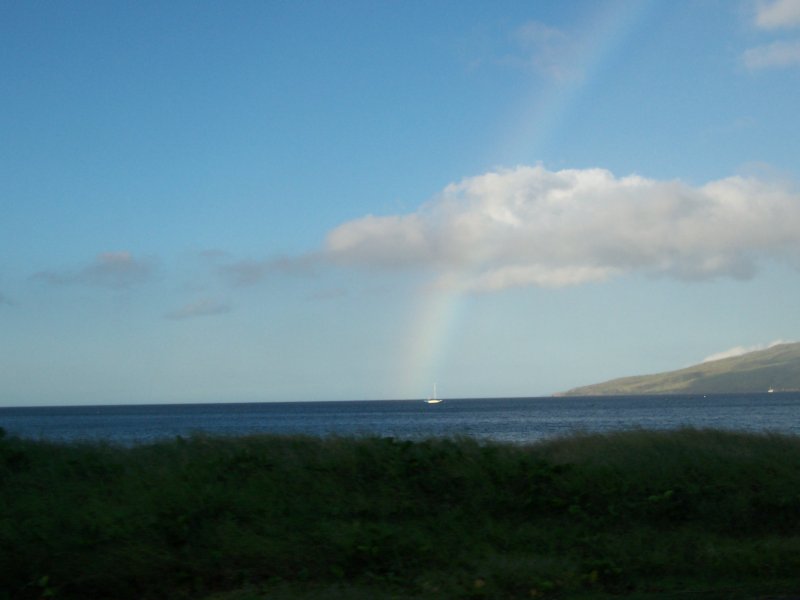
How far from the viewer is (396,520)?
455 inches

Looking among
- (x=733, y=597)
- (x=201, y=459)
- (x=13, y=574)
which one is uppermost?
(x=201, y=459)

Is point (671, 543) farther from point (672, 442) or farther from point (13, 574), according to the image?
point (13, 574)

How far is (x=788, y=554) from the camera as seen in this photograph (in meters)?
10.4

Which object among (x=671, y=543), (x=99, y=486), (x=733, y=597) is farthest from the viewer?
(x=99, y=486)

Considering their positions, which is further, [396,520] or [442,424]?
[442,424]

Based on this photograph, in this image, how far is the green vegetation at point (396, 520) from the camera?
30.7 ft

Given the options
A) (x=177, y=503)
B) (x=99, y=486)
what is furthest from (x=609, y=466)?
(x=99, y=486)

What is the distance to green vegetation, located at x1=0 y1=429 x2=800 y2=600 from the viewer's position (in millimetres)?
9344

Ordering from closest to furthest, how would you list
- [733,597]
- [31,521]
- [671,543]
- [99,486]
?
1. [733,597]
2. [31,521]
3. [671,543]
4. [99,486]

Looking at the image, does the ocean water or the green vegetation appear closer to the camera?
the green vegetation

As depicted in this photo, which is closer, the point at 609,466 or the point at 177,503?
the point at 177,503

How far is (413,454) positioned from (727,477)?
16.2 ft

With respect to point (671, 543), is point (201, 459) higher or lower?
higher

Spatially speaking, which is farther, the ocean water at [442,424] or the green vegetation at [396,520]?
the ocean water at [442,424]
